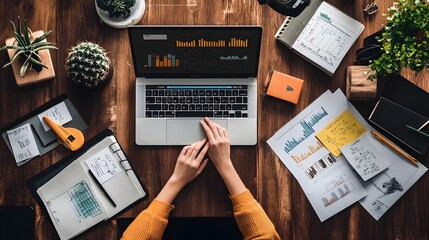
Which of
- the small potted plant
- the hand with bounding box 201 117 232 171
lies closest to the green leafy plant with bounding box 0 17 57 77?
the small potted plant

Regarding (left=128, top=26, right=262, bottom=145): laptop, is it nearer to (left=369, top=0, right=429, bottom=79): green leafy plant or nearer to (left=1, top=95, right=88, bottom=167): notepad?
(left=1, top=95, right=88, bottom=167): notepad

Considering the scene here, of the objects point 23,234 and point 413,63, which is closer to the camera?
point 413,63

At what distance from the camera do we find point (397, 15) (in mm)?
1389

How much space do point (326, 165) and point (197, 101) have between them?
1.61 feet

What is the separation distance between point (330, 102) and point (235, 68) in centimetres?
35

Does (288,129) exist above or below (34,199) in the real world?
above

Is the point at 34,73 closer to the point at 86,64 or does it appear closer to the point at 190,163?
the point at 86,64

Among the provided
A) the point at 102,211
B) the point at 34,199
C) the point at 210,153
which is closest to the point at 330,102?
the point at 210,153

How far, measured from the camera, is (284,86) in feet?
5.20

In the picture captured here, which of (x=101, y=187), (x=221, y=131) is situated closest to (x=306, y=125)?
(x=221, y=131)

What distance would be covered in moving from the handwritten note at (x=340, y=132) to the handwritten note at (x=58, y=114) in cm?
86

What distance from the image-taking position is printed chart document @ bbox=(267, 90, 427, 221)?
156cm

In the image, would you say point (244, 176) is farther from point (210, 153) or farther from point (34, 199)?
point (34, 199)

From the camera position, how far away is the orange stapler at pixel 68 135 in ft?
5.10
